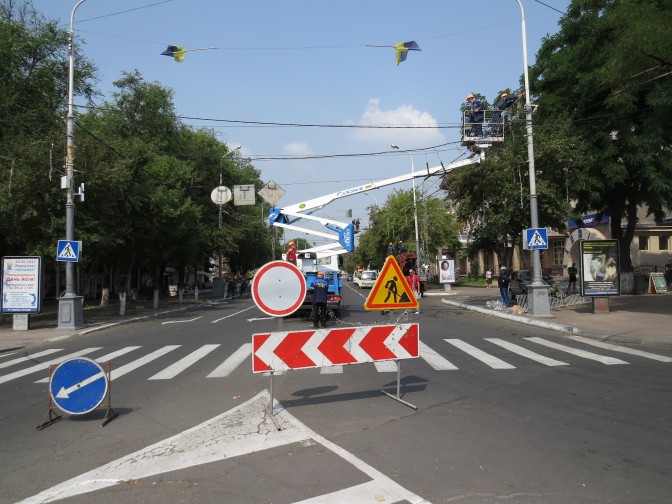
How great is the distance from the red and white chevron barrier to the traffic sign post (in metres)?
2.00

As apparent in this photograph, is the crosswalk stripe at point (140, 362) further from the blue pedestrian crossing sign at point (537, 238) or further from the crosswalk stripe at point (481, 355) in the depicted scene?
the blue pedestrian crossing sign at point (537, 238)

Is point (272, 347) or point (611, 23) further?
point (611, 23)

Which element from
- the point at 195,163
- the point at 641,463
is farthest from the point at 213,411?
the point at 195,163

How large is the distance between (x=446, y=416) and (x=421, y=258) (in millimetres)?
41577

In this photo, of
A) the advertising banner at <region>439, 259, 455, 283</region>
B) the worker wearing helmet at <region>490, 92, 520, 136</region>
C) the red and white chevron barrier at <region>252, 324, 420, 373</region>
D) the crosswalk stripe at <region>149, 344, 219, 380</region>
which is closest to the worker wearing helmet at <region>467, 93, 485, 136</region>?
the worker wearing helmet at <region>490, 92, 520, 136</region>

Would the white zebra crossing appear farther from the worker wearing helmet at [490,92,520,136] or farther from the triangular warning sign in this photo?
the worker wearing helmet at [490,92,520,136]

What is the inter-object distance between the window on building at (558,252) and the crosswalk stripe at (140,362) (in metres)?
44.3

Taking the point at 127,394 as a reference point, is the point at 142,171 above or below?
above

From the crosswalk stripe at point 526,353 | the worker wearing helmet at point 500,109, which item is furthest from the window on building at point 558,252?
the crosswalk stripe at point 526,353

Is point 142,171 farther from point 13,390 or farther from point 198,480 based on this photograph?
point 198,480

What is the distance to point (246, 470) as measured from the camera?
16.6 ft

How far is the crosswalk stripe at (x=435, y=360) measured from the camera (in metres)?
10.1

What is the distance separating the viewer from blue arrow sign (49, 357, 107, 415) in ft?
21.7

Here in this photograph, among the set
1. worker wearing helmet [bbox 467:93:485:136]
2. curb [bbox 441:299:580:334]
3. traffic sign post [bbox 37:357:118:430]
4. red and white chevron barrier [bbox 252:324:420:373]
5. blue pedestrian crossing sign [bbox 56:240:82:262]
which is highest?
worker wearing helmet [bbox 467:93:485:136]
